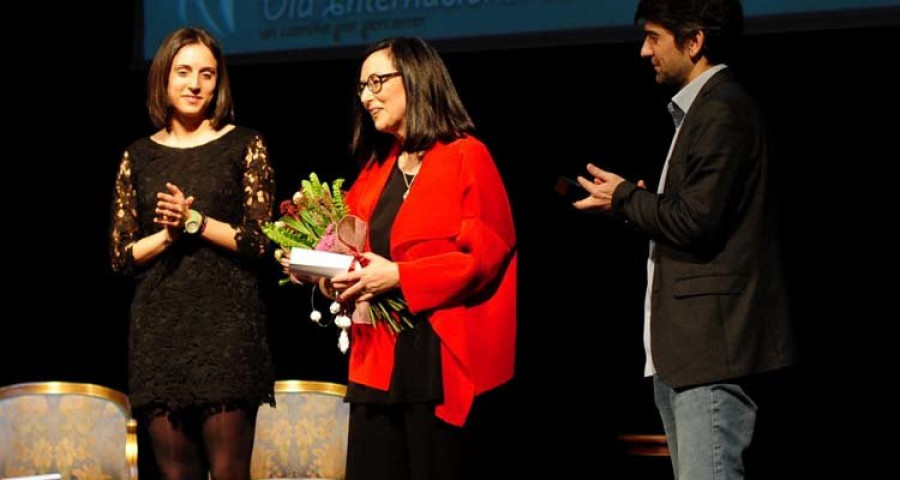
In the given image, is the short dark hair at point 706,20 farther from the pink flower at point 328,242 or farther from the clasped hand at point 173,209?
the clasped hand at point 173,209

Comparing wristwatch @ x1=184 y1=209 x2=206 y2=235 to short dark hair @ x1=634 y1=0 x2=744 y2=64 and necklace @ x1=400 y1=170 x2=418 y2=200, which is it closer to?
necklace @ x1=400 y1=170 x2=418 y2=200

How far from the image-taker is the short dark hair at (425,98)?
8.80ft

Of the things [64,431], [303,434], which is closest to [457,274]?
[303,434]

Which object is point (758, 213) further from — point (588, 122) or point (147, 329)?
point (588, 122)

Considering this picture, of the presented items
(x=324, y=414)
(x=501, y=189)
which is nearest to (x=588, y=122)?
(x=324, y=414)

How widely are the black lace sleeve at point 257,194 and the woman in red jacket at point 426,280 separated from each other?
0.41 m

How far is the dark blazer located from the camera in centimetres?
239

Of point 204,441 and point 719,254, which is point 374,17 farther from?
point 719,254

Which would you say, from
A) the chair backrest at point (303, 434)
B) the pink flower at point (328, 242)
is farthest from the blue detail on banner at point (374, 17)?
the pink flower at point (328, 242)

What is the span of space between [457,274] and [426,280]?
67 millimetres

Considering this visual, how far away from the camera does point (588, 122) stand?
14.0 ft

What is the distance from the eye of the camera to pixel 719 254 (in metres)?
2.42

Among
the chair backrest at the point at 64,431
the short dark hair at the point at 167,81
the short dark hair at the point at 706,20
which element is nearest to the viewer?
the short dark hair at the point at 706,20

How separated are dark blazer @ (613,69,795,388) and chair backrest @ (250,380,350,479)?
5.70ft
